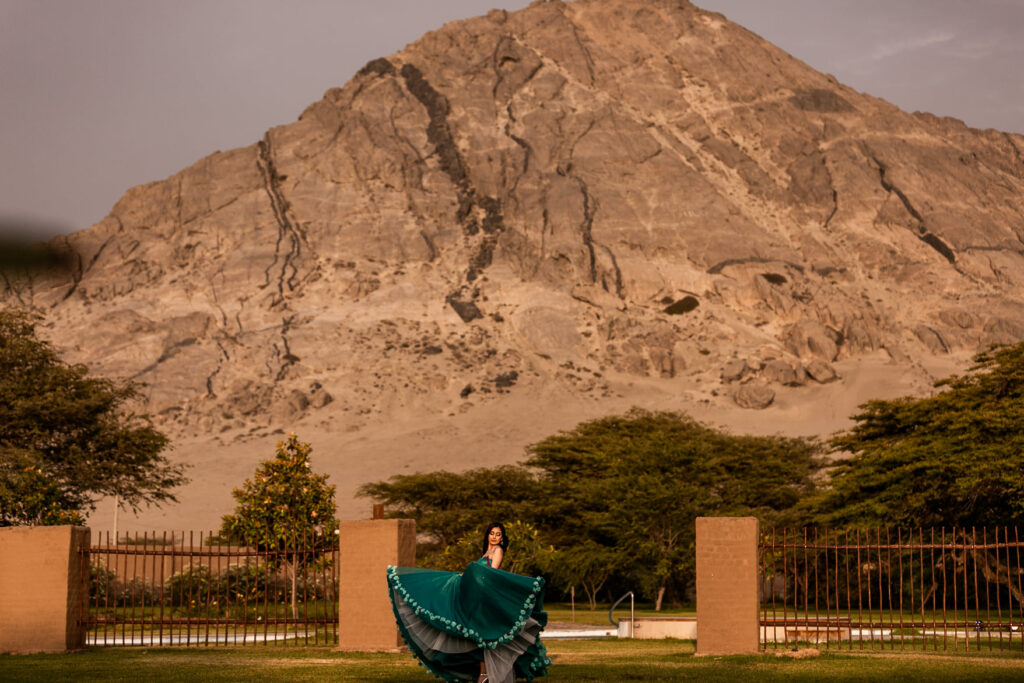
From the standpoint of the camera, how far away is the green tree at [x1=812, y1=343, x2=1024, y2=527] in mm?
30391

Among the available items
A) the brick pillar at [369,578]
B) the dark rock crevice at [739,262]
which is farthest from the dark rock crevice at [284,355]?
the brick pillar at [369,578]

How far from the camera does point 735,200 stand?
353ft

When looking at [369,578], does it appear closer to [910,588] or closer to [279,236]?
[910,588]

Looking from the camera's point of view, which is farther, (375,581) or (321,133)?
(321,133)

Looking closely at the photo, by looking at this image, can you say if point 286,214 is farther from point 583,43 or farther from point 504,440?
point 583,43

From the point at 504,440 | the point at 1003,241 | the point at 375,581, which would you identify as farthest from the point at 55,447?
the point at 1003,241

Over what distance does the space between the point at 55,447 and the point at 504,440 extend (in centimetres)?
4859

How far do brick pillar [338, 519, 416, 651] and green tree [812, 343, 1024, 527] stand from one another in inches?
731

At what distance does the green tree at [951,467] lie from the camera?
30.4 m

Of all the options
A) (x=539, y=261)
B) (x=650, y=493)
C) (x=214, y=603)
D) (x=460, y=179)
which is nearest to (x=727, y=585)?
(x=214, y=603)

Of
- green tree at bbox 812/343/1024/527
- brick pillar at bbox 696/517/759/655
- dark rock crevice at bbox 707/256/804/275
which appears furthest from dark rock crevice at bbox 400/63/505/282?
brick pillar at bbox 696/517/759/655

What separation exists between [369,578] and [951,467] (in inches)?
831

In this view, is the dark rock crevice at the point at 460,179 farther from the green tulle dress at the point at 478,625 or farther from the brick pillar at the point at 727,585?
the green tulle dress at the point at 478,625

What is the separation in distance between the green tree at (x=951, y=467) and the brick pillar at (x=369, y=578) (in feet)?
60.9
